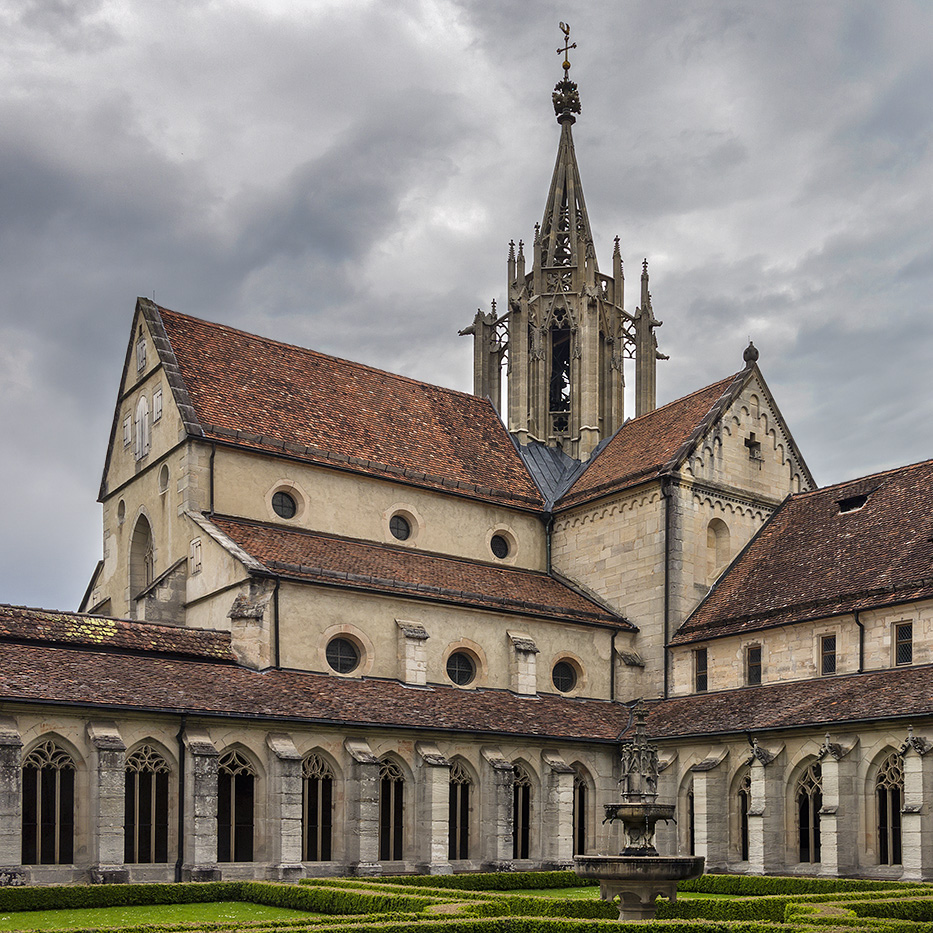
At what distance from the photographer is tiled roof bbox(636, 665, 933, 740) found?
121ft

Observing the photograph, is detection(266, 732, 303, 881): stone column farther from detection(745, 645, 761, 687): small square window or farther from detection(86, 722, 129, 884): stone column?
detection(745, 645, 761, 687): small square window

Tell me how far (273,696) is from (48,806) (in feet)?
23.7

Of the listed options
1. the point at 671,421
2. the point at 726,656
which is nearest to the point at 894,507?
the point at 726,656

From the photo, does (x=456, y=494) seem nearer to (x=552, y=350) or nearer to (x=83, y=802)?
(x=552, y=350)

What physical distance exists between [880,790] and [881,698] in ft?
8.77

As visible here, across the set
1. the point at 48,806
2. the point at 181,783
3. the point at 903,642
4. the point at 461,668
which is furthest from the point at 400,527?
the point at 48,806

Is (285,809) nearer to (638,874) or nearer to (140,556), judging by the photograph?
(638,874)

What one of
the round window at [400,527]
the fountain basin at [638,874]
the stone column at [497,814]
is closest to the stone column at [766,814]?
the stone column at [497,814]

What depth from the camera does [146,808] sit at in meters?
35.3

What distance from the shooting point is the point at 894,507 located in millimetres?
46062

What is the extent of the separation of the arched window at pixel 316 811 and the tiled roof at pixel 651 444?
1842cm

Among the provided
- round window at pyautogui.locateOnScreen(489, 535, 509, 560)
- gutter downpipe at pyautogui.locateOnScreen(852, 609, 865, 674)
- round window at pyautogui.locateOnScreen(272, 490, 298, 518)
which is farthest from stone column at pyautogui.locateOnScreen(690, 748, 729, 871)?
round window at pyautogui.locateOnScreen(272, 490, 298, 518)

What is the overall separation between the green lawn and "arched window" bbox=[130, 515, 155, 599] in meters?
19.1

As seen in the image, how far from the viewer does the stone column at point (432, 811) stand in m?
39.5
